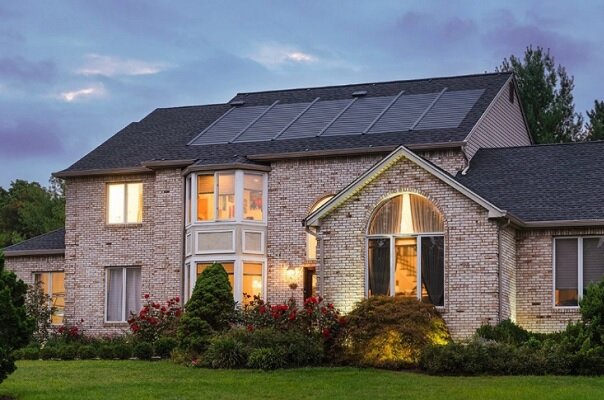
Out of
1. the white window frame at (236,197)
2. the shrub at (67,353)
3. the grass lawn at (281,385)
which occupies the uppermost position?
the white window frame at (236,197)

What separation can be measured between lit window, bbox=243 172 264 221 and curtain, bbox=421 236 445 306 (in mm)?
6709

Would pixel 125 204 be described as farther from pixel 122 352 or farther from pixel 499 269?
pixel 499 269

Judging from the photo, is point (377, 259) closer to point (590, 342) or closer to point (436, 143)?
point (436, 143)

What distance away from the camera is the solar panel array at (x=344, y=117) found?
3453 cm

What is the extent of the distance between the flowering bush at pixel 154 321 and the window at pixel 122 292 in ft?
8.04

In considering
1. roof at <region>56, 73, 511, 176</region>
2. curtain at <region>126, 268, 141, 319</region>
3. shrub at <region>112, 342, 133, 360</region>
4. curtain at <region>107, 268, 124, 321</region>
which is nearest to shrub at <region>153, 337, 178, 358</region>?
shrub at <region>112, 342, 133, 360</region>

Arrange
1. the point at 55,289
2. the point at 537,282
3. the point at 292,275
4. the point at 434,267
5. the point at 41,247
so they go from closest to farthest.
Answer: the point at 434,267, the point at 537,282, the point at 292,275, the point at 55,289, the point at 41,247

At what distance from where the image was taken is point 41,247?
38.3 m

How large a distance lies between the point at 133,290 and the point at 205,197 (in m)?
4.31

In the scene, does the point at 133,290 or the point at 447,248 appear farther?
the point at 133,290

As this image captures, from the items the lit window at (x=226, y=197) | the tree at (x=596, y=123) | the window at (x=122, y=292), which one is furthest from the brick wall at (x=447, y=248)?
the tree at (x=596, y=123)

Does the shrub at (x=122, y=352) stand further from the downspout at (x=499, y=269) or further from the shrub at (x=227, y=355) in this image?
the downspout at (x=499, y=269)

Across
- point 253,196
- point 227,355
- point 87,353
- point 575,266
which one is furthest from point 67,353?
point 575,266

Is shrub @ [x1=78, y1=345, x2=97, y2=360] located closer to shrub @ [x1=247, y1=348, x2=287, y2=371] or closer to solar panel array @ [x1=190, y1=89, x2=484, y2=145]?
shrub @ [x1=247, y1=348, x2=287, y2=371]
